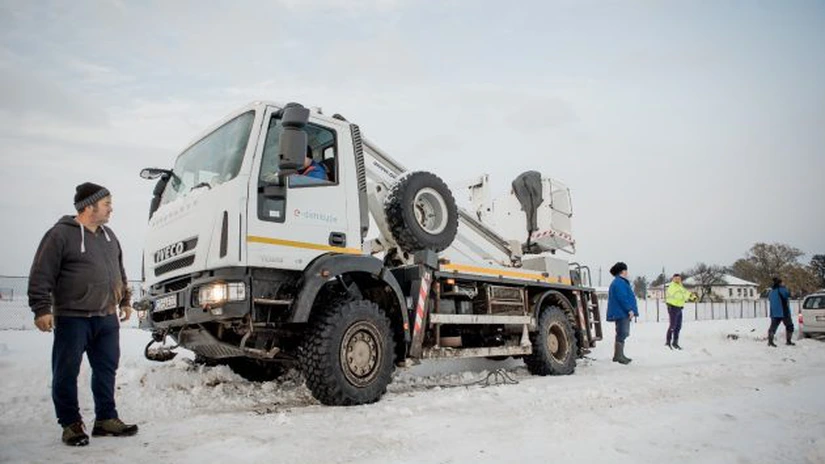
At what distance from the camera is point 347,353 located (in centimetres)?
469

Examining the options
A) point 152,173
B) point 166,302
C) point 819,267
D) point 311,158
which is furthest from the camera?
point 819,267

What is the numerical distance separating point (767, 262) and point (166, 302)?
276 ft

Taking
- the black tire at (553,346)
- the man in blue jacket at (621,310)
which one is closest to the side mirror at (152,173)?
the black tire at (553,346)

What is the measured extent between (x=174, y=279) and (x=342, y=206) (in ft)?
5.56

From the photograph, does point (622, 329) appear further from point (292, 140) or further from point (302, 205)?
point (292, 140)

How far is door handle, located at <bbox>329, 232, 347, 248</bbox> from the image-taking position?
496 cm

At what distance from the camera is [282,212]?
15.1ft

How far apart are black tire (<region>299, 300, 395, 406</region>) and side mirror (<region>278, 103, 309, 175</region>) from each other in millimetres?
1360

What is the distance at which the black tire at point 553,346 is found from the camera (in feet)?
24.4

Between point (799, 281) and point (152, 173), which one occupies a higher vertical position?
point (152, 173)

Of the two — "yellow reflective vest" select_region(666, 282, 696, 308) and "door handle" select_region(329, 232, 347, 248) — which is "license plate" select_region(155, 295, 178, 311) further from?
"yellow reflective vest" select_region(666, 282, 696, 308)

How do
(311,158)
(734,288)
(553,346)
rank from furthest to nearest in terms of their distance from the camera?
(734,288) < (553,346) < (311,158)

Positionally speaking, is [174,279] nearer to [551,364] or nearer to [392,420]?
[392,420]

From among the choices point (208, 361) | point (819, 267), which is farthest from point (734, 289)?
point (208, 361)
